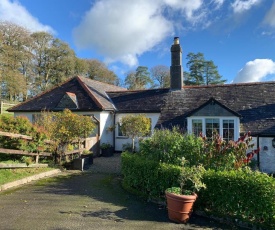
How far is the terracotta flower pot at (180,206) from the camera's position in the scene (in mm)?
6211

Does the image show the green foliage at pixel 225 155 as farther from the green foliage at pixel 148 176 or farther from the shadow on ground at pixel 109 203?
the shadow on ground at pixel 109 203

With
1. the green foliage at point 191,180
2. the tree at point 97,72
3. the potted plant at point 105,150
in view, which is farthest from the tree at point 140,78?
the green foliage at point 191,180

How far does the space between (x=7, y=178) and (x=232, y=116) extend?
41.3ft

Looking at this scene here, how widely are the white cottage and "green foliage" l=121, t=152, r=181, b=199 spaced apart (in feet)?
25.4

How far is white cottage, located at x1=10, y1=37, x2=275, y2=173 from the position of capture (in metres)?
14.6

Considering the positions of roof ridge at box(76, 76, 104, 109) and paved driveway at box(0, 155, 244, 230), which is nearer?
paved driveway at box(0, 155, 244, 230)

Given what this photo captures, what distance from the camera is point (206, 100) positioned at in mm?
18344

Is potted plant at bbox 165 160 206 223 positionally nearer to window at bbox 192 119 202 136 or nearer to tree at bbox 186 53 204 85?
window at bbox 192 119 202 136

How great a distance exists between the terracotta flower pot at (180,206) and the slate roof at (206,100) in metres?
9.48

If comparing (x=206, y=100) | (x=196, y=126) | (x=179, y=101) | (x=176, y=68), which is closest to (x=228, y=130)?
(x=196, y=126)

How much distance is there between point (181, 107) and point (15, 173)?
492 inches

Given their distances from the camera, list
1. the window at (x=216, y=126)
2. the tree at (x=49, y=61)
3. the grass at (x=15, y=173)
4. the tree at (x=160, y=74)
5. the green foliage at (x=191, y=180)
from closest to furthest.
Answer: the green foliage at (x=191, y=180) < the grass at (x=15, y=173) < the window at (x=216, y=126) < the tree at (x=49, y=61) < the tree at (x=160, y=74)

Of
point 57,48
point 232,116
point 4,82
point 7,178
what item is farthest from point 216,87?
point 57,48

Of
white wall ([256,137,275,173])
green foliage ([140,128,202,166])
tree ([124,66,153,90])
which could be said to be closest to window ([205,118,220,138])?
white wall ([256,137,275,173])
